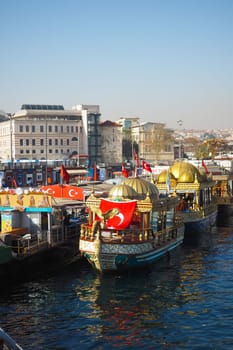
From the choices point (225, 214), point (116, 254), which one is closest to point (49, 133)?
point (225, 214)

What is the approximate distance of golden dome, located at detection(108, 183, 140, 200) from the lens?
26156 millimetres

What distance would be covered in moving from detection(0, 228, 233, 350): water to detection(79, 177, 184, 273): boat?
2.83 ft

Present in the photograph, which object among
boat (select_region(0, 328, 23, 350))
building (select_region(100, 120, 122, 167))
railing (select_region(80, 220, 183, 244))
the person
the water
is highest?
building (select_region(100, 120, 122, 167))

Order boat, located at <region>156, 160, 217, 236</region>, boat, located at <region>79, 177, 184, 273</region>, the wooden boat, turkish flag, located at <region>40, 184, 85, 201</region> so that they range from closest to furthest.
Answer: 1. boat, located at <region>79, 177, 184, 273</region>
2. turkish flag, located at <region>40, 184, 85, 201</region>
3. boat, located at <region>156, 160, 217, 236</region>
4. the wooden boat

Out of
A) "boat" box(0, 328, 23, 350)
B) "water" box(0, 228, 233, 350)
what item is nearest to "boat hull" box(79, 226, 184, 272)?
"water" box(0, 228, 233, 350)

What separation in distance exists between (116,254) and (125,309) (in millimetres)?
3943

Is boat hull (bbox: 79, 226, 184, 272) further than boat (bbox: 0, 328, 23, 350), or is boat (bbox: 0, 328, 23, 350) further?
boat hull (bbox: 79, 226, 184, 272)

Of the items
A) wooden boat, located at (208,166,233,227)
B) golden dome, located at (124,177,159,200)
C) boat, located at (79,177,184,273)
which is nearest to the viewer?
boat, located at (79,177,184,273)

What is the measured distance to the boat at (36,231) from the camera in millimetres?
24172

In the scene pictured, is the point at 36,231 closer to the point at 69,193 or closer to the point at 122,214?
the point at 69,193

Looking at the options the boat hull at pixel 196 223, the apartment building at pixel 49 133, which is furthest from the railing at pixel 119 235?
the apartment building at pixel 49 133

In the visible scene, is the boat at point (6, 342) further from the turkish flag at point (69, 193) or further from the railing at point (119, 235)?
the turkish flag at point (69, 193)

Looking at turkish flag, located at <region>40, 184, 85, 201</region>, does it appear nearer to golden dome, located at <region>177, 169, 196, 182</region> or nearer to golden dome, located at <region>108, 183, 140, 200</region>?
golden dome, located at <region>108, 183, 140, 200</region>

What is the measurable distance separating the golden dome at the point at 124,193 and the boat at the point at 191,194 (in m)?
9.33
